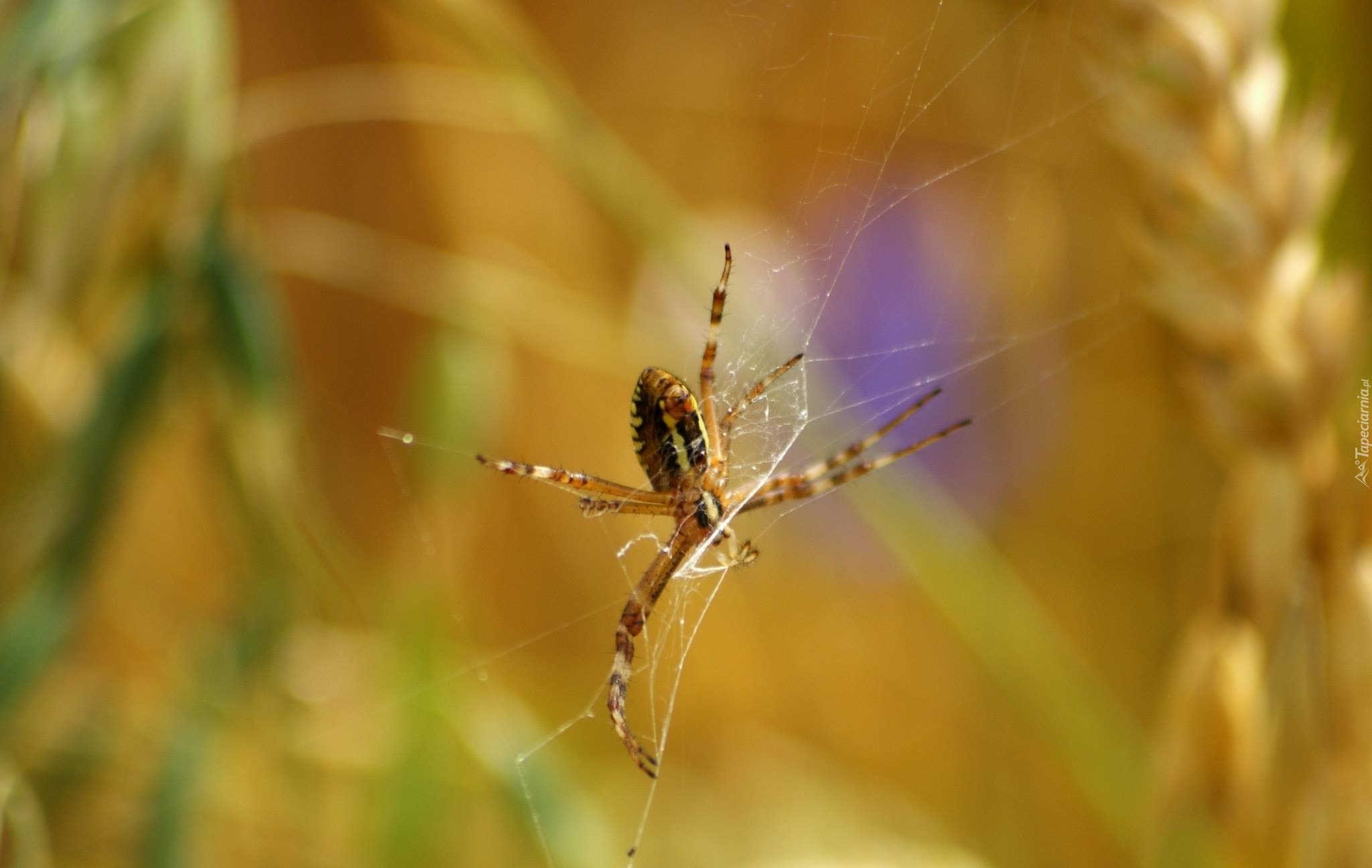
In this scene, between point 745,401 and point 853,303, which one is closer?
point 745,401

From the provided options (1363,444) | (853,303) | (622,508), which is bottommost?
(1363,444)

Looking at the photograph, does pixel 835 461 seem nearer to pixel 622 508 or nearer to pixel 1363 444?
pixel 622 508

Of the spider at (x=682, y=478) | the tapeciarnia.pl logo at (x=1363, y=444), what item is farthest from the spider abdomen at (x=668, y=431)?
the tapeciarnia.pl logo at (x=1363, y=444)

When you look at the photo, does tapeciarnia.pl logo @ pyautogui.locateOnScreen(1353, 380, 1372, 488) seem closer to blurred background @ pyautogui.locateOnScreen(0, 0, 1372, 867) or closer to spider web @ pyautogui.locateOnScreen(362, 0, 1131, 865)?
blurred background @ pyautogui.locateOnScreen(0, 0, 1372, 867)

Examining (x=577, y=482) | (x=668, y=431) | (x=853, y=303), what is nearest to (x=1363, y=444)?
(x=668, y=431)

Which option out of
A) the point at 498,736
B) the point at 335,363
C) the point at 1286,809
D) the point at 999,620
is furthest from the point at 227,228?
the point at 335,363

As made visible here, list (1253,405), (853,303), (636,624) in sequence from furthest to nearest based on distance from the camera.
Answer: (853,303)
(636,624)
(1253,405)

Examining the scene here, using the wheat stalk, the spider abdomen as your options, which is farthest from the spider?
the wheat stalk

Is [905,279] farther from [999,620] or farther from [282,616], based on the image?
[282,616]
